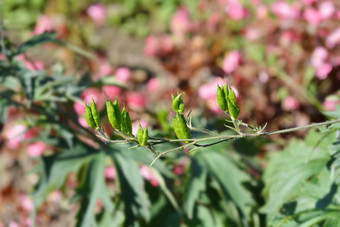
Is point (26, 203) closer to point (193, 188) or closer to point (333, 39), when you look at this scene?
point (193, 188)

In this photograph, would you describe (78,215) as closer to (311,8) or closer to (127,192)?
(127,192)

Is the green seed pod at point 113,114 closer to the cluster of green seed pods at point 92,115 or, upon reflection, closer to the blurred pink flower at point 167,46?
the cluster of green seed pods at point 92,115

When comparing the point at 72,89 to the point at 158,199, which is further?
the point at 158,199

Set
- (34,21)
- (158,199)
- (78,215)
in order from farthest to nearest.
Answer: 1. (34,21)
2. (158,199)
3. (78,215)

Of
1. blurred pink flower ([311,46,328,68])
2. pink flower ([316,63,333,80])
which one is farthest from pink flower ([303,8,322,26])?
pink flower ([316,63,333,80])

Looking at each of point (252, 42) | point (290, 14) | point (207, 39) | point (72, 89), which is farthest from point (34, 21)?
point (72, 89)

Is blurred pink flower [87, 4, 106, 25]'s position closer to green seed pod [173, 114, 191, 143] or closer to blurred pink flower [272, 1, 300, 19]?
blurred pink flower [272, 1, 300, 19]

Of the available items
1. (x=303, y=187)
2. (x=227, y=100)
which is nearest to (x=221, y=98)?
(x=227, y=100)

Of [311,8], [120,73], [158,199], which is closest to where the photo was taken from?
[158,199]
